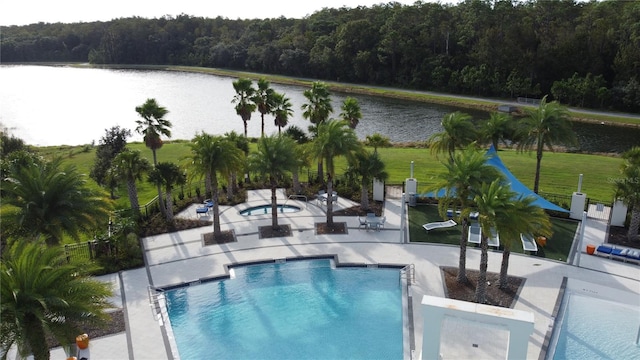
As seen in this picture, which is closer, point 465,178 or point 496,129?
point 465,178

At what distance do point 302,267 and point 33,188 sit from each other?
12.5 meters

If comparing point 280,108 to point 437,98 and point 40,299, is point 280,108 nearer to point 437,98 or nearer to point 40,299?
point 40,299

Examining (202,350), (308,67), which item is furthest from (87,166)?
(308,67)

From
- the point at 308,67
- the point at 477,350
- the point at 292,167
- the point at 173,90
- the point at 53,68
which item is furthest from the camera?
the point at 53,68

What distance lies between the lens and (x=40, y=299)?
41.8 feet

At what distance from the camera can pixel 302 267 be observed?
25.1 m

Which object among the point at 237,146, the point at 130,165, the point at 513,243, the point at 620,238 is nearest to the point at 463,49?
the point at 237,146

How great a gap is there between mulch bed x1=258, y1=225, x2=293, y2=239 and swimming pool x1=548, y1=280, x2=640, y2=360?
14445mm

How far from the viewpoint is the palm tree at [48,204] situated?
20828 millimetres

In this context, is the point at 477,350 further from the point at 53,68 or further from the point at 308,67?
the point at 53,68

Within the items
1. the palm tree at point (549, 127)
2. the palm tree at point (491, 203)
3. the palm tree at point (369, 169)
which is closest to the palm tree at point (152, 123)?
the palm tree at point (369, 169)

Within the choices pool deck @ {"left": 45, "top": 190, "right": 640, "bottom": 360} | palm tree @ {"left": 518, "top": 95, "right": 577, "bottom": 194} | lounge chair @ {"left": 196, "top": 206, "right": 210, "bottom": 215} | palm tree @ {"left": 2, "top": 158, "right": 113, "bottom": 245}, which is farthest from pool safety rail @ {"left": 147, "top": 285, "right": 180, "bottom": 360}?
palm tree @ {"left": 518, "top": 95, "right": 577, "bottom": 194}

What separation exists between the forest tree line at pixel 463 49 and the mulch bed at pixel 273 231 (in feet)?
194

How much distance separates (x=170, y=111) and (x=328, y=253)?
55.5m
